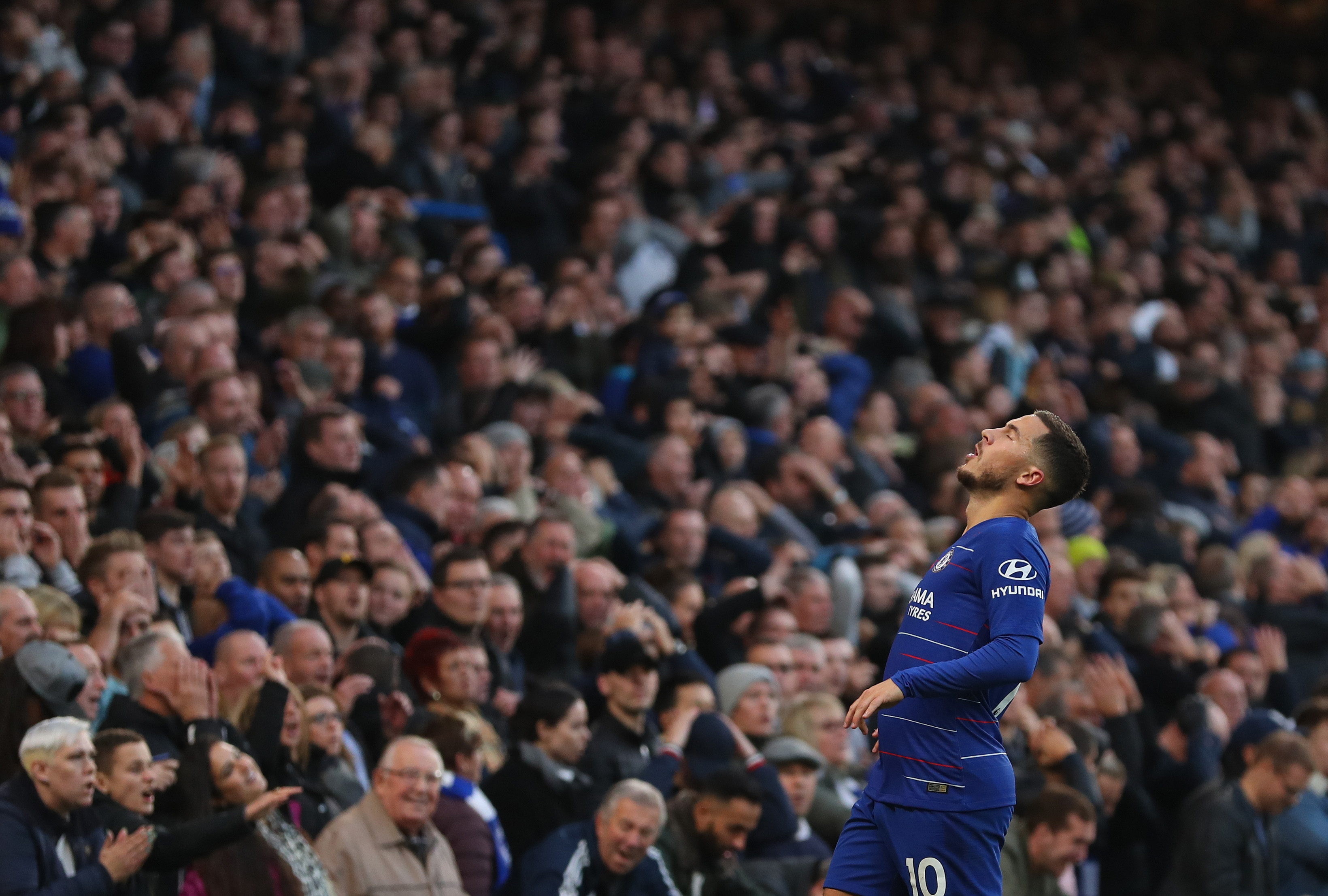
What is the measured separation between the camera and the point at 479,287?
36.2 ft

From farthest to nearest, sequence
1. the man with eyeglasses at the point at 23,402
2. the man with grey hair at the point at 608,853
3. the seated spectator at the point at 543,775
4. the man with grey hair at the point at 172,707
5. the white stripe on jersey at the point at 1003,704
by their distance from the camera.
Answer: the man with eyeglasses at the point at 23,402
the seated spectator at the point at 543,775
the man with grey hair at the point at 608,853
the man with grey hair at the point at 172,707
the white stripe on jersey at the point at 1003,704

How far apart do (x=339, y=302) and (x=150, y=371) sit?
1.63m

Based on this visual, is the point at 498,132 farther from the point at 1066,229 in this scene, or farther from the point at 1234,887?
the point at 1234,887

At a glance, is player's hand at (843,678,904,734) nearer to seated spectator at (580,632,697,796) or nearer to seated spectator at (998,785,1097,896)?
seated spectator at (580,632,697,796)

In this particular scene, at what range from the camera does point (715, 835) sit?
6371 mm

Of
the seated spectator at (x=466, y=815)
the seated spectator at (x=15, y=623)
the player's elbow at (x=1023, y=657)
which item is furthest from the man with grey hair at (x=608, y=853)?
the player's elbow at (x=1023, y=657)

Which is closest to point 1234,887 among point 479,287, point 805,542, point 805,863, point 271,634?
point 805,863

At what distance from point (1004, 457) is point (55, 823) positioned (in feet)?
8.98

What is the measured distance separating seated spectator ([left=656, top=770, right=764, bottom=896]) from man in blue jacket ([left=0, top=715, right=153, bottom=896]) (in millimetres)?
1964

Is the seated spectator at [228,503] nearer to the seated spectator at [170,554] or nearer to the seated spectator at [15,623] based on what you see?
the seated spectator at [170,554]

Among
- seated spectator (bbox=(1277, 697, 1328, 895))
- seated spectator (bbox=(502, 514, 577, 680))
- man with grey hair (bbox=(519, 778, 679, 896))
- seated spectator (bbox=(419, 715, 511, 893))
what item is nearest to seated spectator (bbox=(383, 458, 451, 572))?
seated spectator (bbox=(502, 514, 577, 680))

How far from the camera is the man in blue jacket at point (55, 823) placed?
4.92m

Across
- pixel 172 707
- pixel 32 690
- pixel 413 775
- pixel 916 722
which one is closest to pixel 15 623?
pixel 32 690

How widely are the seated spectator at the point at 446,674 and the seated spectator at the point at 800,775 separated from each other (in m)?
1.04
